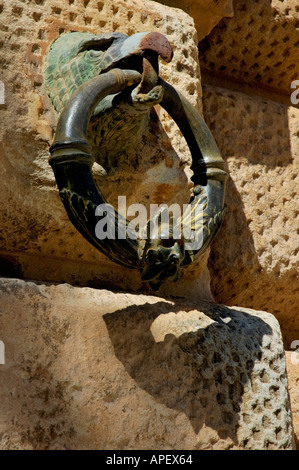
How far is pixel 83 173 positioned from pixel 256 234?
0.50m

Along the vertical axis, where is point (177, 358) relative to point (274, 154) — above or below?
below

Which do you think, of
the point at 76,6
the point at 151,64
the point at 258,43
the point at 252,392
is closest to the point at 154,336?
the point at 252,392

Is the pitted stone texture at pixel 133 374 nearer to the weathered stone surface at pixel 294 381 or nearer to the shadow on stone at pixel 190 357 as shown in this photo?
the shadow on stone at pixel 190 357

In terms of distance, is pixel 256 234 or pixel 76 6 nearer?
pixel 76 6

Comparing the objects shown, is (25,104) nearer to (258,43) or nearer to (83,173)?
(83,173)

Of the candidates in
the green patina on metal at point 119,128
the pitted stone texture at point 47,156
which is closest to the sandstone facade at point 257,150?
the pitted stone texture at point 47,156

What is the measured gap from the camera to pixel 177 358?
2.96 ft

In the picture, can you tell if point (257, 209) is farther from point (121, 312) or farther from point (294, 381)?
point (121, 312)

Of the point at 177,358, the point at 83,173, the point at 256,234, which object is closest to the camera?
the point at 83,173

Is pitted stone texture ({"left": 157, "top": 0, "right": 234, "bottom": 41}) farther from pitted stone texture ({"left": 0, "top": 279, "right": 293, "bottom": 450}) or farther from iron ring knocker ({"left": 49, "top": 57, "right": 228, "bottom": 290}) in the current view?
pitted stone texture ({"left": 0, "top": 279, "right": 293, "bottom": 450})

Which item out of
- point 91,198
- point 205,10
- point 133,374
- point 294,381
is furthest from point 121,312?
point 205,10

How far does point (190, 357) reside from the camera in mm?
913

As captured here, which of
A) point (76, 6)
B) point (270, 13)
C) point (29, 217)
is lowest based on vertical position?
point (29, 217)

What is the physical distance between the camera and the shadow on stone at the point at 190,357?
0.88m
